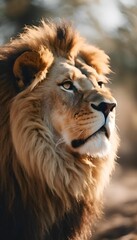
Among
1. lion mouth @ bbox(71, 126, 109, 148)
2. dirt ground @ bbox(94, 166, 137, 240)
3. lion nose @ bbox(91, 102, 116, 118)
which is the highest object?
lion nose @ bbox(91, 102, 116, 118)

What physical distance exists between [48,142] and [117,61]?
364 centimetres

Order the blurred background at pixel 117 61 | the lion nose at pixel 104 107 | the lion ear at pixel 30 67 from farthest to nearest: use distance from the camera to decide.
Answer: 1. the blurred background at pixel 117 61
2. the lion ear at pixel 30 67
3. the lion nose at pixel 104 107

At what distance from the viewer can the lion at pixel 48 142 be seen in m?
4.36

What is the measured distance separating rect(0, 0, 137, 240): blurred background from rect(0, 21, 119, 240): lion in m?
2.63

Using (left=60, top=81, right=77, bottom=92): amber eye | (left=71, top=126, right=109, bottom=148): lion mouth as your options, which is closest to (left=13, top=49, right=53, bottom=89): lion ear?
(left=60, top=81, right=77, bottom=92): amber eye

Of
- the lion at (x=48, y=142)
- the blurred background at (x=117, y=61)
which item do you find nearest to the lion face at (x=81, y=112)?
the lion at (x=48, y=142)

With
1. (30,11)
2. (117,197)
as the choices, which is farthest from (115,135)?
(117,197)

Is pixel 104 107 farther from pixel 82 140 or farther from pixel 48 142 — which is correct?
pixel 48 142

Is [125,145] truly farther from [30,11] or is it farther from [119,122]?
[30,11]

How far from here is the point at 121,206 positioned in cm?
828

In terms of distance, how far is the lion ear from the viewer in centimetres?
446

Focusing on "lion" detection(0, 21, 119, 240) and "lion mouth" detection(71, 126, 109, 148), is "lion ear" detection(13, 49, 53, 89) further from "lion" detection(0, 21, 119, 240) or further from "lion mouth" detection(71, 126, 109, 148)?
"lion mouth" detection(71, 126, 109, 148)

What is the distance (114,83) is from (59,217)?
372 cm

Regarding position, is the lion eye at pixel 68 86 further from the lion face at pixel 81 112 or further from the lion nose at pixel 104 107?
the lion nose at pixel 104 107
